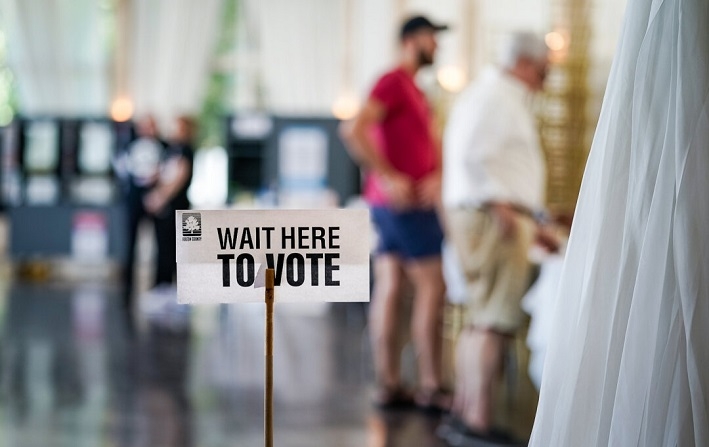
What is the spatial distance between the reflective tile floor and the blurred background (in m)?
0.02

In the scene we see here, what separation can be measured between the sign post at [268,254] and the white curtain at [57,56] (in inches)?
456

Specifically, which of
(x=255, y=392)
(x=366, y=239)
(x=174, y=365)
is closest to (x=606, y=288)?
(x=366, y=239)

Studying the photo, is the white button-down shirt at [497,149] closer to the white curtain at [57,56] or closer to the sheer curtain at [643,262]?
the sheer curtain at [643,262]

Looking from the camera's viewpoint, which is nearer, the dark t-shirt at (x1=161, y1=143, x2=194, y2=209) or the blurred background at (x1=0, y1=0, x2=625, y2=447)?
the blurred background at (x1=0, y1=0, x2=625, y2=447)

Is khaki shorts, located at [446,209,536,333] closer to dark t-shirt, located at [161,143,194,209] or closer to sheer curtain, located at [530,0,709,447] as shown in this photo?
sheer curtain, located at [530,0,709,447]

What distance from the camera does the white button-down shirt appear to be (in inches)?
152

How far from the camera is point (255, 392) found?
16.0 feet

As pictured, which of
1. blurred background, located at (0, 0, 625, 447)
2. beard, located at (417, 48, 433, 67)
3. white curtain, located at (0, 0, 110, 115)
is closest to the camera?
blurred background, located at (0, 0, 625, 447)

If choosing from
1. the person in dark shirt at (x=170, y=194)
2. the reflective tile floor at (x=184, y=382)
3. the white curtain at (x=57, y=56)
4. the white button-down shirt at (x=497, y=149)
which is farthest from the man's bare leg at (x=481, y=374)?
the white curtain at (x=57, y=56)

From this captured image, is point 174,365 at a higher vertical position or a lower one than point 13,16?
lower

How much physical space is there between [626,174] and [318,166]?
31.9 feet

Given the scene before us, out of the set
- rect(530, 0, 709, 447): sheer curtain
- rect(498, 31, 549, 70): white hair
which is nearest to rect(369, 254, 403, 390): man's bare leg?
rect(498, 31, 549, 70): white hair

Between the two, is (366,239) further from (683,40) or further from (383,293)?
(383,293)

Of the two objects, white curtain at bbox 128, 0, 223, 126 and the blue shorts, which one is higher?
white curtain at bbox 128, 0, 223, 126
